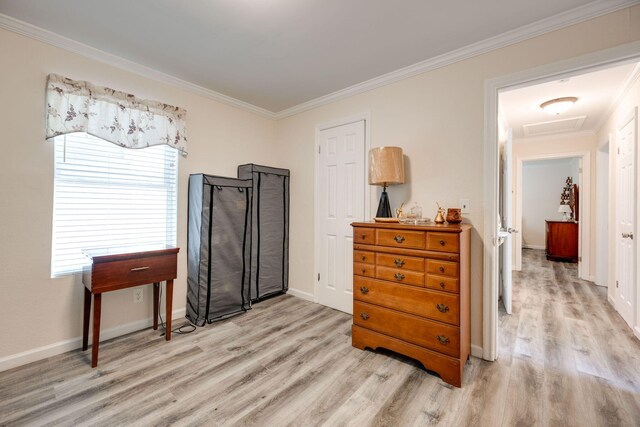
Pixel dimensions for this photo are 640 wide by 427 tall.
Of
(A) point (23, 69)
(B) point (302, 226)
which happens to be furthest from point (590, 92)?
(A) point (23, 69)

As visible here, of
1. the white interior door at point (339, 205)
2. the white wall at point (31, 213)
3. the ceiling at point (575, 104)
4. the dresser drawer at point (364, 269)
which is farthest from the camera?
the white interior door at point (339, 205)

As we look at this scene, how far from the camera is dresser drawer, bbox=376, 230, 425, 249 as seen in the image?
6.55ft

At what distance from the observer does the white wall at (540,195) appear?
7602mm

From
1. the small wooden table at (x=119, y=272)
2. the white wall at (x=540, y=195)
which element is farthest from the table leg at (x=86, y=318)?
the white wall at (x=540, y=195)

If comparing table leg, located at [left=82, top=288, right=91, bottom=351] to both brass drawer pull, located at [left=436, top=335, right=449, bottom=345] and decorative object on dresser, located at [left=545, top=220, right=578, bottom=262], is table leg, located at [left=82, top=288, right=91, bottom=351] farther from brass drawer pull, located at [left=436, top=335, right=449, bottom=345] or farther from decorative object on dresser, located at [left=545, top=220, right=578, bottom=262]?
decorative object on dresser, located at [left=545, top=220, right=578, bottom=262]

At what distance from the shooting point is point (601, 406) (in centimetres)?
164

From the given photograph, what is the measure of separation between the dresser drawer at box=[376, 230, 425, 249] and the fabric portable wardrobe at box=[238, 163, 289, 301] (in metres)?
1.68

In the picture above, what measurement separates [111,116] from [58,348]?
1.93 metres

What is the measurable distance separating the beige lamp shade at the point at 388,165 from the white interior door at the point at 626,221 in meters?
2.24

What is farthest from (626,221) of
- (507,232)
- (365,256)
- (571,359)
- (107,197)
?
(107,197)

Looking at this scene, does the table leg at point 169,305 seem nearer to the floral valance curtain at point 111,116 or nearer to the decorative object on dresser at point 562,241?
the floral valance curtain at point 111,116

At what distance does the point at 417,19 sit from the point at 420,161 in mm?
1102

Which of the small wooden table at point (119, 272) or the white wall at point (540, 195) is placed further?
the white wall at point (540, 195)

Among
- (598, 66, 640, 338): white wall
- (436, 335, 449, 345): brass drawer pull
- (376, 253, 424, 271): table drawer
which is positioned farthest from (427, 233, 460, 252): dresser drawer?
(598, 66, 640, 338): white wall
